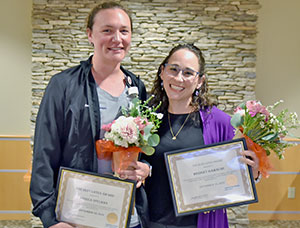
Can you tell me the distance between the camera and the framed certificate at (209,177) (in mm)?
1693

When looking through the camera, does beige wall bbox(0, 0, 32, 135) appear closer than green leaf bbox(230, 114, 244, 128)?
No

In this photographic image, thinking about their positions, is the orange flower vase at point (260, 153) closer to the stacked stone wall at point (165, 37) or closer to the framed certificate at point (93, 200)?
the framed certificate at point (93, 200)

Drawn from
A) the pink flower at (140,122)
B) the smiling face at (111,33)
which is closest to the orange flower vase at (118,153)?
the pink flower at (140,122)

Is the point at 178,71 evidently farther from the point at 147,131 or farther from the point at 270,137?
the point at 270,137

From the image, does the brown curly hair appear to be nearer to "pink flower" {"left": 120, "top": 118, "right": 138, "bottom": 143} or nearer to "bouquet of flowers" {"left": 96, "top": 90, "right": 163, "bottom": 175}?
"bouquet of flowers" {"left": 96, "top": 90, "right": 163, "bottom": 175}

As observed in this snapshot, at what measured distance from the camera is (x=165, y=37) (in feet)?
13.5

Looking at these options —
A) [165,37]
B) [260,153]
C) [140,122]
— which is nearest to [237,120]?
[260,153]

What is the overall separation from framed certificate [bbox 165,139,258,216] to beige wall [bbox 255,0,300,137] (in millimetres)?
3154

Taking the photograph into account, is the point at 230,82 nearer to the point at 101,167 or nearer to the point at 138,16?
the point at 138,16

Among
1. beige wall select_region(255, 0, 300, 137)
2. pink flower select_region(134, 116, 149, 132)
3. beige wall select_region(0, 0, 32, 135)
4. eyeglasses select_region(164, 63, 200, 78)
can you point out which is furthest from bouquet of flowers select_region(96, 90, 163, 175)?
beige wall select_region(255, 0, 300, 137)

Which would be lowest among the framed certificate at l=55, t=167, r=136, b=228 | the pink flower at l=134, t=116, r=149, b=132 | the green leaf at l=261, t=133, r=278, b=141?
the framed certificate at l=55, t=167, r=136, b=228

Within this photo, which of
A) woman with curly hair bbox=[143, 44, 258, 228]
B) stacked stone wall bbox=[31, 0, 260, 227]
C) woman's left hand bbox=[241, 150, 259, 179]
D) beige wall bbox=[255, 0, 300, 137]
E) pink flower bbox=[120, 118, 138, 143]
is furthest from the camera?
beige wall bbox=[255, 0, 300, 137]

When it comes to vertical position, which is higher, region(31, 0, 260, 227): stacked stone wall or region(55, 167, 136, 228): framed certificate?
region(31, 0, 260, 227): stacked stone wall

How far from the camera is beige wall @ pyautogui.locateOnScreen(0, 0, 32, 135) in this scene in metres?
4.43
